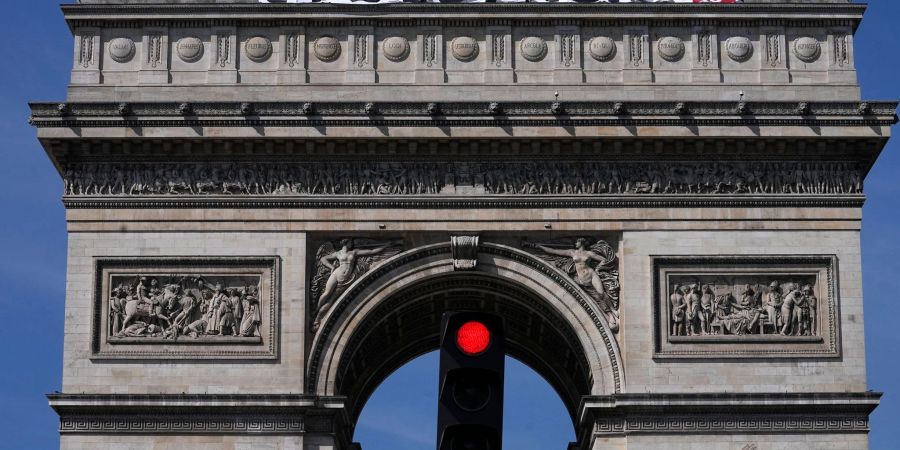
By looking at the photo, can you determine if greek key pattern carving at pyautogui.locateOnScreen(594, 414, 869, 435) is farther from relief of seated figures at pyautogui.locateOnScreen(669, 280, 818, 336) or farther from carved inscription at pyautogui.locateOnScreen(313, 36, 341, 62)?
carved inscription at pyautogui.locateOnScreen(313, 36, 341, 62)

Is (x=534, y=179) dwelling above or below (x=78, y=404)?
above

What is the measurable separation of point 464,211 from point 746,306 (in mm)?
5987

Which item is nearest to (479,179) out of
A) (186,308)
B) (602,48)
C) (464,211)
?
(464,211)

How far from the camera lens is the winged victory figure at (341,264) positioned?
3136 centimetres

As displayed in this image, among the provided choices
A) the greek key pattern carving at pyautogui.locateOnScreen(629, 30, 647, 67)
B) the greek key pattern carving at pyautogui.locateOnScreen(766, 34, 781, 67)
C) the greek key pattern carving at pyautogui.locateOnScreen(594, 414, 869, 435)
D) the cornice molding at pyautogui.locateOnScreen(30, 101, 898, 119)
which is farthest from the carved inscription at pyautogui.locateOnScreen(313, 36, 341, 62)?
the greek key pattern carving at pyautogui.locateOnScreen(594, 414, 869, 435)

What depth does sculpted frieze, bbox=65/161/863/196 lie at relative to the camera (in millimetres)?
31719

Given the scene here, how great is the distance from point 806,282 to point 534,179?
5873 mm

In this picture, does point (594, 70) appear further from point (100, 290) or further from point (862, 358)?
point (100, 290)

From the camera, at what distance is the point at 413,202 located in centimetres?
3158

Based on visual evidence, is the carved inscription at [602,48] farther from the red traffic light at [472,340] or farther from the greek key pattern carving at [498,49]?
the red traffic light at [472,340]

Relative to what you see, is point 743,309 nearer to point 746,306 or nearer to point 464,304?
point 746,306

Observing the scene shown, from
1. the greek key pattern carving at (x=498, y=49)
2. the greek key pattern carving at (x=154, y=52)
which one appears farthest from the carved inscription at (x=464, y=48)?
the greek key pattern carving at (x=154, y=52)

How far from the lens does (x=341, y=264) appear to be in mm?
31453

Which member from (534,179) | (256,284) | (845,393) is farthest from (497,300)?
(845,393)
